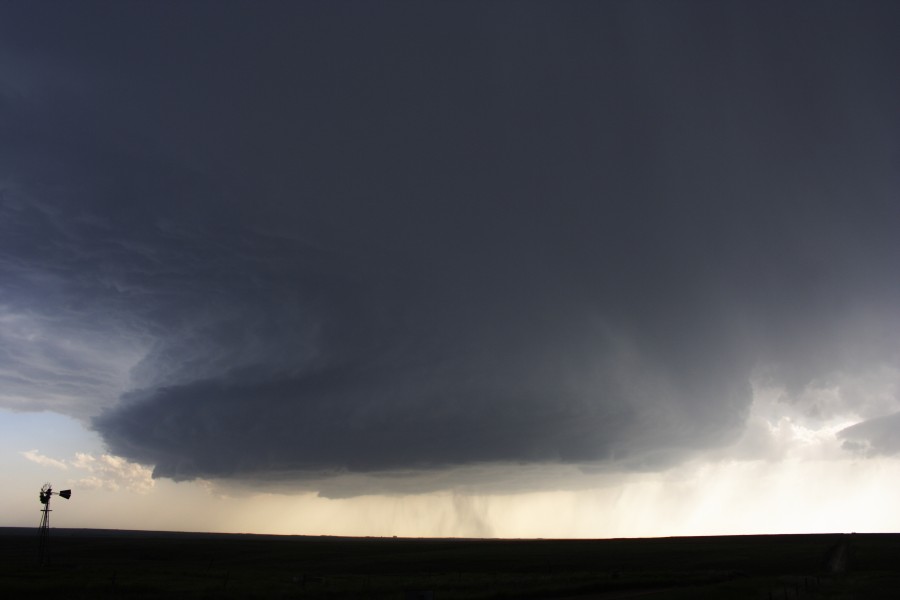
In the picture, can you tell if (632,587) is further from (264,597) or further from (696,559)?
(696,559)

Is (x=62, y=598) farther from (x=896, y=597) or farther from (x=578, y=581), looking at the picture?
(x=896, y=597)

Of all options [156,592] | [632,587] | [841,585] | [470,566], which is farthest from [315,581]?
[841,585]

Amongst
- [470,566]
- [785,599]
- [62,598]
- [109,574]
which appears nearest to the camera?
[785,599]

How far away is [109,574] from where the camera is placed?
66.1 metres

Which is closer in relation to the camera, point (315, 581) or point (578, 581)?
point (578, 581)

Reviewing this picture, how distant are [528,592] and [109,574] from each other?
148 feet

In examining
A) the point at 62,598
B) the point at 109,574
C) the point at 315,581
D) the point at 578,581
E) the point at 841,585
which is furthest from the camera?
the point at 109,574

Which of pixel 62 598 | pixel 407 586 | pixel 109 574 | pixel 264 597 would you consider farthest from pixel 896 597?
pixel 109 574

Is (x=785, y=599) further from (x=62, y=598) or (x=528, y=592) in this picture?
(x=62, y=598)

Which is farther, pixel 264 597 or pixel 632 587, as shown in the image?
pixel 632 587

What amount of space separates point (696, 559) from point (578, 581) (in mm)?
48088

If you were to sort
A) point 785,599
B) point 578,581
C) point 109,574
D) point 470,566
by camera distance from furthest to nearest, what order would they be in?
point 470,566
point 109,574
point 578,581
point 785,599

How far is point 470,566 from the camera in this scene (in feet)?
295

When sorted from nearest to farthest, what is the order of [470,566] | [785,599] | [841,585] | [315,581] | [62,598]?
[785,599], [62,598], [841,585], [315,581], [470,566]
